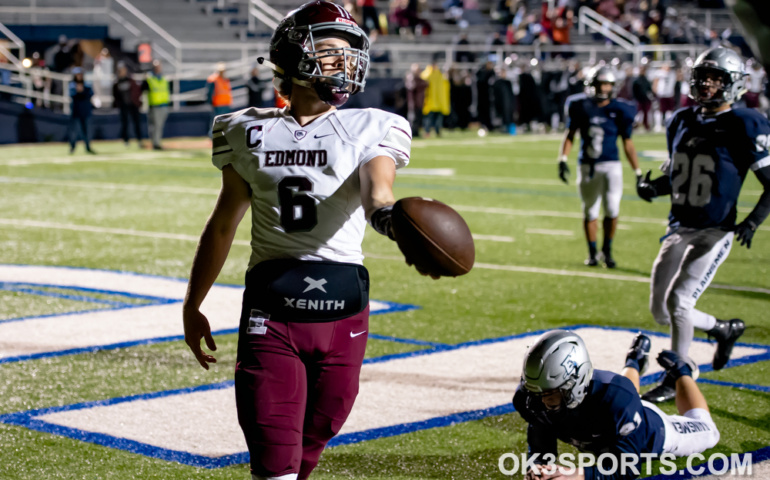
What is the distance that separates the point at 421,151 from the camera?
23406 mm

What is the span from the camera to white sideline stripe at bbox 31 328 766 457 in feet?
17.3

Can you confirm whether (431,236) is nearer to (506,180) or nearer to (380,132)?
(380,132)

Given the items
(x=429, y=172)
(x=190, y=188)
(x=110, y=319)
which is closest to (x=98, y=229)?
(x=190, y=188)

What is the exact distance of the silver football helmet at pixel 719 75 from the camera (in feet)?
19.9

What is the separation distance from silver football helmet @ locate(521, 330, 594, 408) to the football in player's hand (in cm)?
126

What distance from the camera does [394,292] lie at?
902 cm

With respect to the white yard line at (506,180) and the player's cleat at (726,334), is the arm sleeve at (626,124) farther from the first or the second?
the white yard line at (506,180)

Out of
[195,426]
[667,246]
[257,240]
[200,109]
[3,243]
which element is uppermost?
[257,240]

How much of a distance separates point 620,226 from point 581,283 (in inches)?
140

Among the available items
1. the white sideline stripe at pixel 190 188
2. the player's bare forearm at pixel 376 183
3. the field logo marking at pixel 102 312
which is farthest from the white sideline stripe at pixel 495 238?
the player's bare forearm at pixel 376 183

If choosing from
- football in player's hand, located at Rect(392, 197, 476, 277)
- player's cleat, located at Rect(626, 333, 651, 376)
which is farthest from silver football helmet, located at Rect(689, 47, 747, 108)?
football in player's hand, located at Rect(392, 197, 476, 277)

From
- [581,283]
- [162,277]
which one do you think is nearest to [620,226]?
[581,283]

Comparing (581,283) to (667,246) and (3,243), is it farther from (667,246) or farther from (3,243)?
(3,243)

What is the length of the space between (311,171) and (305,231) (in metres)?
0.19
